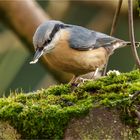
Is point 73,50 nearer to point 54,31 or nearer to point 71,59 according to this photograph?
→ point 71,59

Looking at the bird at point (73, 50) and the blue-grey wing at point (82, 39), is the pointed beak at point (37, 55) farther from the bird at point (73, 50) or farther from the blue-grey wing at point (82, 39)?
the blue-grey wing at point (82, 39)

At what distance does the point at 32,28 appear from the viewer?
5801mm

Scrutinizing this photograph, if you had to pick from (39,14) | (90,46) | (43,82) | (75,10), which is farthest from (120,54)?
(90,46)

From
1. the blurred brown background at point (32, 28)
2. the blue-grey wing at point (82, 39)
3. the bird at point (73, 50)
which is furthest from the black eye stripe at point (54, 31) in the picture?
the blurred brown background at point (32, 28)

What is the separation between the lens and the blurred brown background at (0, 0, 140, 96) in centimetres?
581

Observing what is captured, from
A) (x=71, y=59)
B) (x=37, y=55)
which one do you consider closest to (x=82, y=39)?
(x=71, y=59)

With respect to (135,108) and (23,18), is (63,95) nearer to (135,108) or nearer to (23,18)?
(135,108)

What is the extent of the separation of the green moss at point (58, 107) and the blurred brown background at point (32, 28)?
1369 mm

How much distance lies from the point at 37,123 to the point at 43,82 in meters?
3.90

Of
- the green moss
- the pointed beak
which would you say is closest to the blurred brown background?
the pointed beak

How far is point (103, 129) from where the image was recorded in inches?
116

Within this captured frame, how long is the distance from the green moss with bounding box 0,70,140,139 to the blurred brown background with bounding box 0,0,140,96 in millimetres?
1369

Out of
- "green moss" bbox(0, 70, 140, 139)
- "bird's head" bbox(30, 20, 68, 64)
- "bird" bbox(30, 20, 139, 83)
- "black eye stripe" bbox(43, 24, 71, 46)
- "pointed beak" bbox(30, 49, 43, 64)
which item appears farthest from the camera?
"bird" bbox(30, 20, 139, 83)

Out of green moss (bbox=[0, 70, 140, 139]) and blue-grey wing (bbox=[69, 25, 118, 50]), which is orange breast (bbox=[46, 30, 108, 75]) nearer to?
blue-grey wing (bbox=[69, 25, 118, 50])
